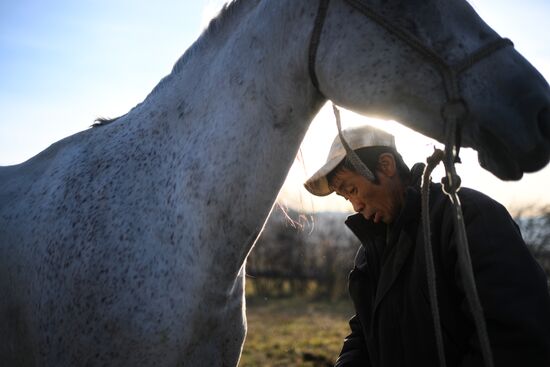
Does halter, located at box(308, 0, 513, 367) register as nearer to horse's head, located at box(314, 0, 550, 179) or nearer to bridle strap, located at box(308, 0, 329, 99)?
horse's head, located at box(314, 0, 550, 179)

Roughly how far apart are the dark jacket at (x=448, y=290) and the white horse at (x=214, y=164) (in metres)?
0.45

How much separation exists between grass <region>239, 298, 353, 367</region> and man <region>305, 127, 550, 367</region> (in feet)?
17.0

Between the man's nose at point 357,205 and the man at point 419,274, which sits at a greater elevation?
the man's nose at point 357,205

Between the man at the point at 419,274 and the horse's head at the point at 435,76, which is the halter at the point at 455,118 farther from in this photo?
the man at the point at 419,274

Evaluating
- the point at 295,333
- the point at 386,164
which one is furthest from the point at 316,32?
the point at 295,333

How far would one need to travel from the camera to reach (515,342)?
180 cm

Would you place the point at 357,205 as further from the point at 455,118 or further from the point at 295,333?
the point at 295,333

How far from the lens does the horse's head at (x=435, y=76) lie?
1.60 meters

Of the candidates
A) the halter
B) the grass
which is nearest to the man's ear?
the halter

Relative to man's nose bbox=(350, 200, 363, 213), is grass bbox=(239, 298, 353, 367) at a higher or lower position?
lower

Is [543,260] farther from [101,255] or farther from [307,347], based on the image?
[101,255]

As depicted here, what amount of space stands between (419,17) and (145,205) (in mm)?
1339

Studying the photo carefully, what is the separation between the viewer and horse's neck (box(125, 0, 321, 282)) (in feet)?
6.40

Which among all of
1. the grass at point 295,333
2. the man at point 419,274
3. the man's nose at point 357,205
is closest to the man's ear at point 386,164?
the man at point 419,274
